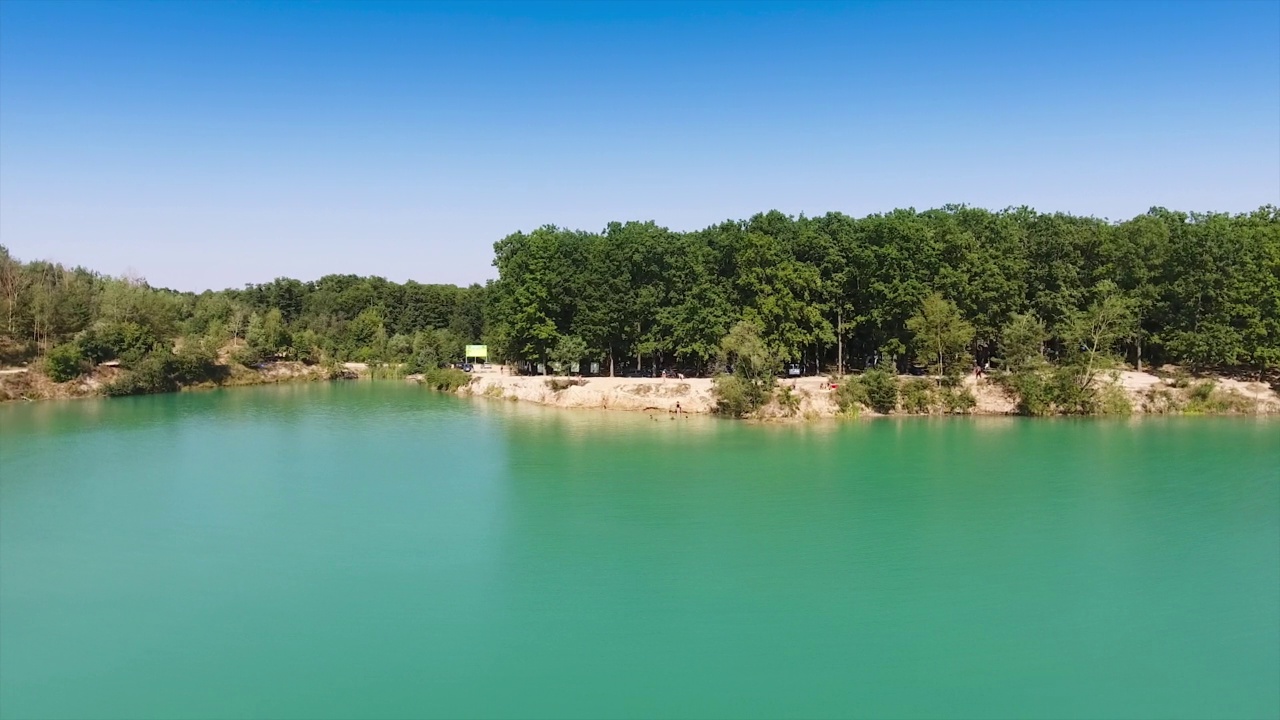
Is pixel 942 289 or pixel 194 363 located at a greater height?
pixel 942 289

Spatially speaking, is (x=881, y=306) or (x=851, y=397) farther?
(x=881, y=306)

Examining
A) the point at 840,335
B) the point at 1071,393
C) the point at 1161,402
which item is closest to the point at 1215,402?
the point at 1161,402

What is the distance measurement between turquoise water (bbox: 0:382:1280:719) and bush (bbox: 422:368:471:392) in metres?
23.2

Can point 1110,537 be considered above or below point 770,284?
below

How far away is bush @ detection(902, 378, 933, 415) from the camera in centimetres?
3647

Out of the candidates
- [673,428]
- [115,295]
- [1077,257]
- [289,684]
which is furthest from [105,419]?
[1077,257]

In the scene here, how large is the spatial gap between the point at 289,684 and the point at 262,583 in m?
4.36

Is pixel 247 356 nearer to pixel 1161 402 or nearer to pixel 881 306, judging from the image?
pixel 881 306

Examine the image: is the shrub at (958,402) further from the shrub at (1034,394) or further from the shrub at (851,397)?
the shrub at (851,397)

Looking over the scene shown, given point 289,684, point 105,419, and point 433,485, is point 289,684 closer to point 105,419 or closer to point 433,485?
point 433,485

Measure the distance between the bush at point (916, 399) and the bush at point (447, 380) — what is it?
27929 mm

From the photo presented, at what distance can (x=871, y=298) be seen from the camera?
40.8 m

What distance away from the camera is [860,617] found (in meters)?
13.6

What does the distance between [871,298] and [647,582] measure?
2940cm
